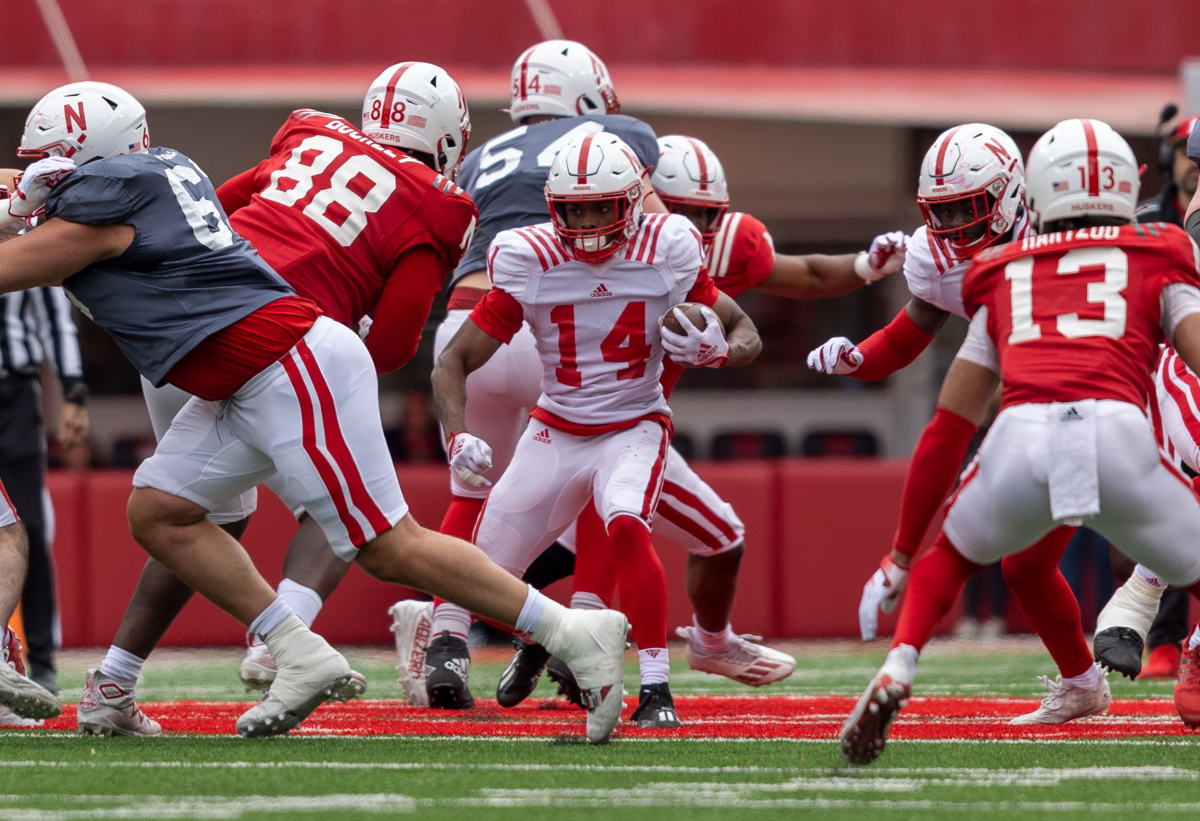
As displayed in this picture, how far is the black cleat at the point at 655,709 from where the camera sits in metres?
5.10

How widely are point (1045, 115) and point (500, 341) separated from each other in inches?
281

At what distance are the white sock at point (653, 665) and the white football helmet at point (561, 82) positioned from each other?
2.20 metres

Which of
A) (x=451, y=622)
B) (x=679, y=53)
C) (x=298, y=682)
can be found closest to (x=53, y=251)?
(x=298, y=682)

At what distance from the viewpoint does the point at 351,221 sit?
17.5 feet

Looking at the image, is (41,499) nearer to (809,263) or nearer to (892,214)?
(809,263)

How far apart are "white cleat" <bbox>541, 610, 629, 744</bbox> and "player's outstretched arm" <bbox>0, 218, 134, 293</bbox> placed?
1371mm

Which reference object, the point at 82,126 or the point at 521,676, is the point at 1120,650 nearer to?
the point at 521,676

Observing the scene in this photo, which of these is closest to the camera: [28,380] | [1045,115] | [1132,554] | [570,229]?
[1132,554]

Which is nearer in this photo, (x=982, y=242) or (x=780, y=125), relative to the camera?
(x=982, y=242)

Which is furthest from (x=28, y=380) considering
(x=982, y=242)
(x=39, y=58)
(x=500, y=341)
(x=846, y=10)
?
(x=846, y=10)

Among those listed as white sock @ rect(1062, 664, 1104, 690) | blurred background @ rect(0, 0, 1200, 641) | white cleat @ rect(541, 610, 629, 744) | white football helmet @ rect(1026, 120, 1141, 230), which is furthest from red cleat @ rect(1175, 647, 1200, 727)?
blurred background @ rect(0, 0, 1200, 641)

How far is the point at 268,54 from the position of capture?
12.2m

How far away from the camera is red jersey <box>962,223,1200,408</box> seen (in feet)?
14.0

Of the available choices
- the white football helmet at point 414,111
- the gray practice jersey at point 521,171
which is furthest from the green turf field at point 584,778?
the gray practice jersey at point 521,171
